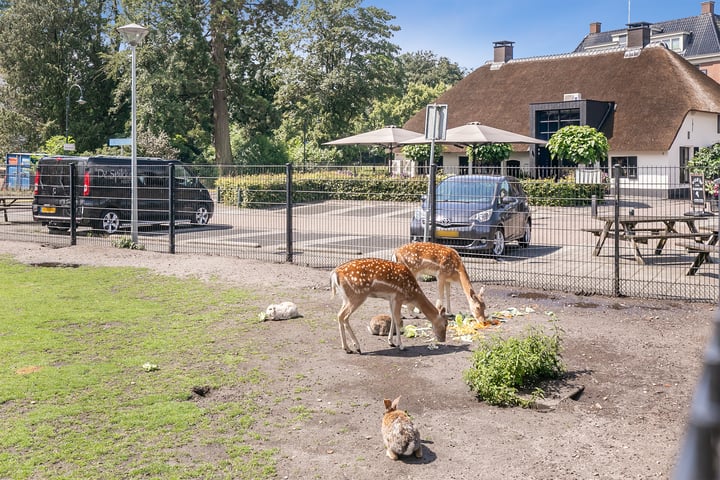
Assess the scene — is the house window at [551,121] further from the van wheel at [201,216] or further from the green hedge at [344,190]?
the van wheel at [201,216]

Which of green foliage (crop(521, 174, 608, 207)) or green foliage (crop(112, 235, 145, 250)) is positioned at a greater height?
green foliage (crop(521, 174, 608, 207))

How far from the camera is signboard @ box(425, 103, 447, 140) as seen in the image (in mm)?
13398

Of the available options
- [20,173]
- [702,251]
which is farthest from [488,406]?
[20,173]

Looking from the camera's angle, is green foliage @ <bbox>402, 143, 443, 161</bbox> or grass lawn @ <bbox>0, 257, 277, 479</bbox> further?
green foliage @ <bbox>402, 143, 443, 161</bbox>

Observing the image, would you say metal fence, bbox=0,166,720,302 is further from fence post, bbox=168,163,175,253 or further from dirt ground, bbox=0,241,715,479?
dirt ground, bbox=0,241,715,479

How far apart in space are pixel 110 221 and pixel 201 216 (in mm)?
2487

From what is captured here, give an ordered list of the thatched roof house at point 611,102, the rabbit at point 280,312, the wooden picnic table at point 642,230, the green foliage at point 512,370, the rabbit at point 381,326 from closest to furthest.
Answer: the green foliage at point 512,370 < the rabbit at point 381,326 < the rabbit at point 280,312 < the wooden picnic table at point 642,230 < the thatched roof house at point 611,102

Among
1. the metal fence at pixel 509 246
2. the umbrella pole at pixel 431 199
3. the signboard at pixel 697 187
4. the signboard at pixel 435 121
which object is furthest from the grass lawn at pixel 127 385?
the signboard at pixel 697 187

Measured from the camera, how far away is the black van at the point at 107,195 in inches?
733

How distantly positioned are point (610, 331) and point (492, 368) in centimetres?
338

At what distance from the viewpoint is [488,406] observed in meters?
6.71

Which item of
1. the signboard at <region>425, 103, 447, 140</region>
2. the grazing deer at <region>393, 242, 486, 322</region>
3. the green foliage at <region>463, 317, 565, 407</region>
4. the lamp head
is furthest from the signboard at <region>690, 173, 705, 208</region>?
the lamp head

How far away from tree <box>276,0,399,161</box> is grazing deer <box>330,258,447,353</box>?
43.5m

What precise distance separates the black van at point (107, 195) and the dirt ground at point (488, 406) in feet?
26.2
